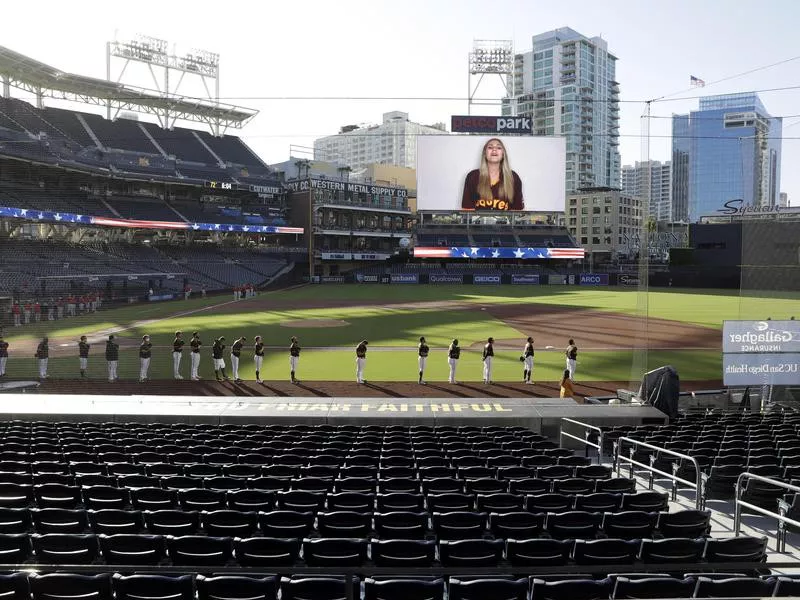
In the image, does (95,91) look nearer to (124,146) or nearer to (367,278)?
(124,146)

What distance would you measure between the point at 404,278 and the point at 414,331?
43678 mm

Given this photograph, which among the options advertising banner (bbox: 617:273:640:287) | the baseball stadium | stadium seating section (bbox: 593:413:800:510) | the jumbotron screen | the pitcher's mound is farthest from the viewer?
advertising banner (bbox: 617:273:640:287)

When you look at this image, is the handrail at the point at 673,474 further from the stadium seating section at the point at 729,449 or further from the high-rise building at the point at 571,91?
the high-rise building at the point at 571,91

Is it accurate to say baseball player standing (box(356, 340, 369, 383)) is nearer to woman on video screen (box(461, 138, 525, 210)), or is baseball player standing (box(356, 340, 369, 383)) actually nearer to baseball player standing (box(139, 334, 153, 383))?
baseball player standing (box(139, 334, 153, 383))

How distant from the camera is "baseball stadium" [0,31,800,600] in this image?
19.1ft

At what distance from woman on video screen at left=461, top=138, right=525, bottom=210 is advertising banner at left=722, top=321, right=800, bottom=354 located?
50586mm

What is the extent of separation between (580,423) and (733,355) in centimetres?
608

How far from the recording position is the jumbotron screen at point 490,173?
65.1 meters

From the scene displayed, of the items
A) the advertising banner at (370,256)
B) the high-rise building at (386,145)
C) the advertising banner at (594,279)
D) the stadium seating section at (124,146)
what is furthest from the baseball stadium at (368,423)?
the high-rise building at (386,145)

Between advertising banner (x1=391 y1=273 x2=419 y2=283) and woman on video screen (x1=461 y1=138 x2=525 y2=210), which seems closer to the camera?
woman on video screen (x1=461 y1=138 x2=525 y2=210)

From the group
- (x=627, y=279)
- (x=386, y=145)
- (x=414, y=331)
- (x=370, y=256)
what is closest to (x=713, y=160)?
(x=627, y=279)

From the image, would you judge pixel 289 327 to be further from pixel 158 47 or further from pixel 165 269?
pixel 158 47

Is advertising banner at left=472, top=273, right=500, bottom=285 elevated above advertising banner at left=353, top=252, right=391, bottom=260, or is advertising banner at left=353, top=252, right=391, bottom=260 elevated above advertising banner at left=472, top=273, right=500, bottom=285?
advertising banner at left=353, top=252, right=391, bottom=260

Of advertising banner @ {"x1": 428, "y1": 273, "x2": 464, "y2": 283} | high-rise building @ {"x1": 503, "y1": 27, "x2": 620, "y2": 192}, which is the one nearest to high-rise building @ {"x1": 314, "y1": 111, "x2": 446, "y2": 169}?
high-rise building @ {"x1": 503, "y1": 27, "x2": 620, "y2": 192}
